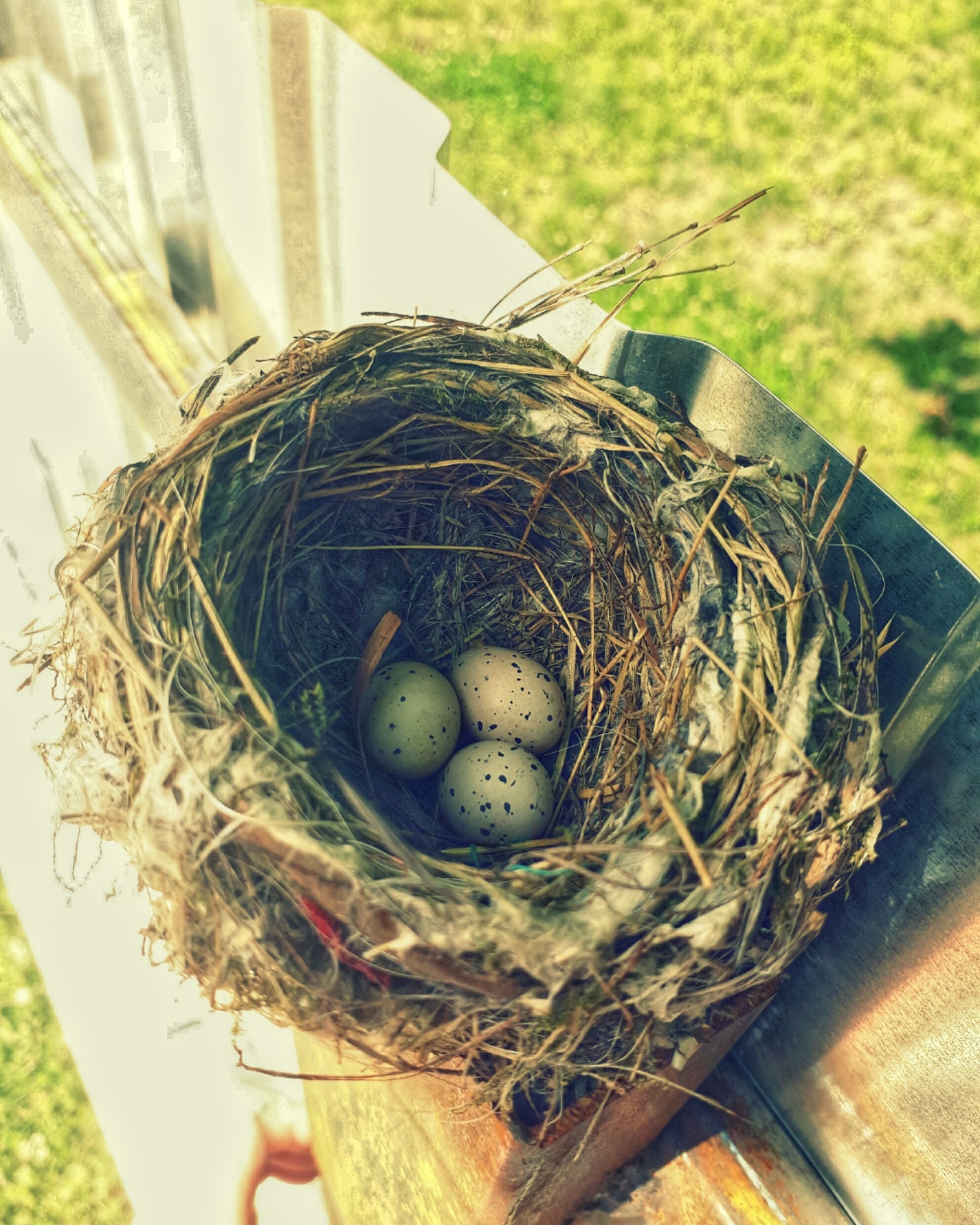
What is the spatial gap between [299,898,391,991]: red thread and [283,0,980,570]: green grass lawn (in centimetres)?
258

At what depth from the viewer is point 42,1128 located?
3.04 m

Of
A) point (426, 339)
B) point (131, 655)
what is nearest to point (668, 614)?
point (426, 339)

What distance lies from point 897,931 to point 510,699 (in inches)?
31.0

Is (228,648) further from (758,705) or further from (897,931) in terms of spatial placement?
(897,931)

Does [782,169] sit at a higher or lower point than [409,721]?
higher

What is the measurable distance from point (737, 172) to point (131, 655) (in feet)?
10.4

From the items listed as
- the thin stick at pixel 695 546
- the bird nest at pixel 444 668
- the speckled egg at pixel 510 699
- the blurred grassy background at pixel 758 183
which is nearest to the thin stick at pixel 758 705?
the bird nest at pixel 444 668

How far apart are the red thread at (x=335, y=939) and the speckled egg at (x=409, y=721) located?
61 centimetres

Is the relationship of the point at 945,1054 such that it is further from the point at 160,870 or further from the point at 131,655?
the point at 131,655

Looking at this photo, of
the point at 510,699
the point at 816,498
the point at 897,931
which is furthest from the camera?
the point at 510,699

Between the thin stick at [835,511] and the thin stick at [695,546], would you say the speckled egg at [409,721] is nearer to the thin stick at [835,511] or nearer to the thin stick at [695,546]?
the thin stick at [695,546]

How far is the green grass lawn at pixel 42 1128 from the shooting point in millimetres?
2936

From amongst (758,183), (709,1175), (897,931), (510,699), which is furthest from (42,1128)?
(758,183)

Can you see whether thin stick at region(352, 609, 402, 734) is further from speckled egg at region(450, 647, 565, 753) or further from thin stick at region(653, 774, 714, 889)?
thin stick at region(653, 774, 714, 889)
